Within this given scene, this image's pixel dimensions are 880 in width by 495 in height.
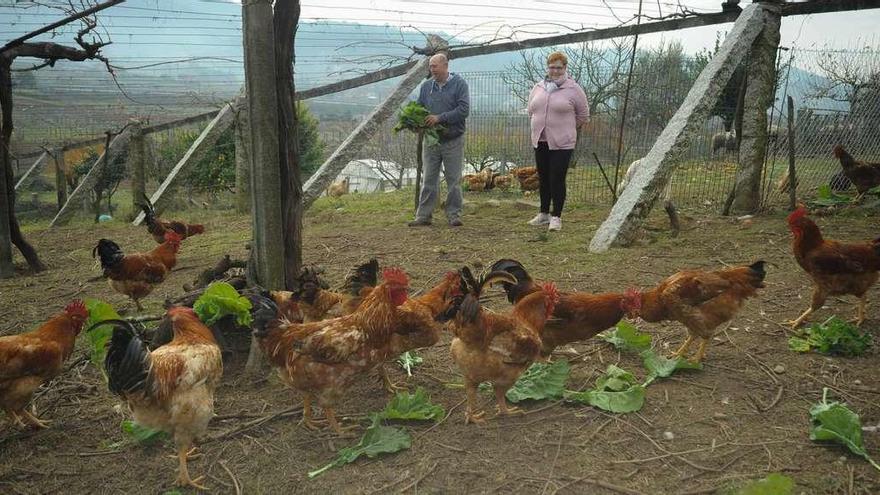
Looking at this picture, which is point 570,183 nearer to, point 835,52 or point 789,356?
point 789,356

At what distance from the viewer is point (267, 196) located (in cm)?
360

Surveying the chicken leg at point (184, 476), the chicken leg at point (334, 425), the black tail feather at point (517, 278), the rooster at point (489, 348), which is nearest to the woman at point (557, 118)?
the black tail feather at point (517, 278)

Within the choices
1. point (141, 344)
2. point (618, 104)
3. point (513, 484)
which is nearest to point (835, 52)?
point (618, 104)

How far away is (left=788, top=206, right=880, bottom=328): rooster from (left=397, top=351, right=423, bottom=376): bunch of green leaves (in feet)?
10.4

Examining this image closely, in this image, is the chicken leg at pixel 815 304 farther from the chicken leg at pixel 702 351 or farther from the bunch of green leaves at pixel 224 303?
the bunch of green leaves at pixel 224 303

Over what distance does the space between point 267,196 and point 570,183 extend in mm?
9570

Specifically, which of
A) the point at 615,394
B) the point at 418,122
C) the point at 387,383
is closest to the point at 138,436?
the point at 387,383

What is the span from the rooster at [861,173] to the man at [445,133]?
636 centimetres

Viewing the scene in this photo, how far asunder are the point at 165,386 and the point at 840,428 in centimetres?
372

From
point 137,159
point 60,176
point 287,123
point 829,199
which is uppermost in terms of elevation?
point 287,123

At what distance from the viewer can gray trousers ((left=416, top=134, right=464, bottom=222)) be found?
8.42 m

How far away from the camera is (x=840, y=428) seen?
2875 millimetres

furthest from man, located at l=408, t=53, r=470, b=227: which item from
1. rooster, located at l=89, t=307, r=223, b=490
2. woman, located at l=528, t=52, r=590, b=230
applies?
rooster, located at l=89, t=307, r=223, b=490

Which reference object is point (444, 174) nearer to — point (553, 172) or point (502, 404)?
point (553, 172)
